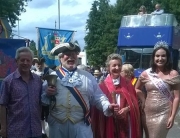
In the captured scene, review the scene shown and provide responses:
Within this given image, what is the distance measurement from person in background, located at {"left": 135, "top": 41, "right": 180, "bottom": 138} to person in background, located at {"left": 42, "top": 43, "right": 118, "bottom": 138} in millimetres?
839

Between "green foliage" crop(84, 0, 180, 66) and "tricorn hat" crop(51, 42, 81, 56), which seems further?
"green foliage" crop(84, 0, 180, 66)

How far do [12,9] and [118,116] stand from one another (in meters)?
24.0

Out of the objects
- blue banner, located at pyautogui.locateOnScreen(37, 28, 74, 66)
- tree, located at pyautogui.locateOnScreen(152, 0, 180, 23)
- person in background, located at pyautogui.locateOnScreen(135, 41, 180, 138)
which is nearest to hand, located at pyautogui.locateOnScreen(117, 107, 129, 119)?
person in background, located at pyautogui.locateOnScreen(135, 41, 180, 138)

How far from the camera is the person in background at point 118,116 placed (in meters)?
5.35

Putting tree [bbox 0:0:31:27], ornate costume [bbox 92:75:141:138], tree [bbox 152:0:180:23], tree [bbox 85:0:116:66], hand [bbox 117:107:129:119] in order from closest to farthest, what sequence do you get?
hand [bbox 117:107:129:119]
ornate costume [bbox 92:75:141:138]
tree [bbox 0:0:31:27]
tree [bbox 152:0:180:23]
tree [bbox 85:0:116:66]

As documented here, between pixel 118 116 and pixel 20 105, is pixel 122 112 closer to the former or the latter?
pixel 118 116

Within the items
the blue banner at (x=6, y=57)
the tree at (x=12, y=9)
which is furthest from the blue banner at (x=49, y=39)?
the tree at (x=12, y=9)

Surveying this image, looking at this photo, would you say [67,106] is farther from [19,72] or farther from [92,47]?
[92,47]

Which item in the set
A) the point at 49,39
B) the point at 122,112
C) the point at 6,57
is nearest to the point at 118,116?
the point at 122,112

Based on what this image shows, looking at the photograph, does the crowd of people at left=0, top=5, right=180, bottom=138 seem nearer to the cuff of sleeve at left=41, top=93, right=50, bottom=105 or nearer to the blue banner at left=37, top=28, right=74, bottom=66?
the cuff of sleeve at left=41, top=93, right=50, bottom=105

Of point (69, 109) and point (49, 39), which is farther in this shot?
point (49, 39)

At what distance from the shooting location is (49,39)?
482 inches

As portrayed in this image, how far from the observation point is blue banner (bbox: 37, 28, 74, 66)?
11.8 m

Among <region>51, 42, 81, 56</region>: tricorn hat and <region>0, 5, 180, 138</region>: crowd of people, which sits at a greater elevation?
<region>51, 42, 81, 56</region>: tricorn hat
